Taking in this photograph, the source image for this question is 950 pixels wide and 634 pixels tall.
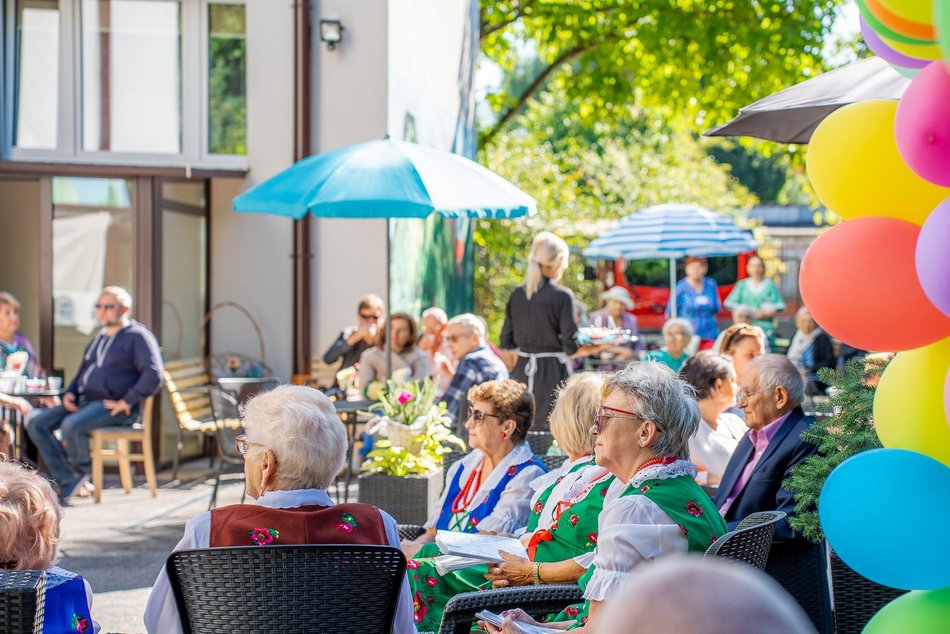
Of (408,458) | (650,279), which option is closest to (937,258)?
(408,458)

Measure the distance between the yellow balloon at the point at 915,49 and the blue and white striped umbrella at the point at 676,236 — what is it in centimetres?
1062

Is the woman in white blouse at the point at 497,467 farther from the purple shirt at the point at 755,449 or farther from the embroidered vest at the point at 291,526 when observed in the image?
the embroidered vest at the point at 291,526

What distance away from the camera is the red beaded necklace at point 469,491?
465cm

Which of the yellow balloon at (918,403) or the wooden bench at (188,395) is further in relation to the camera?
the wooden bench at (188,395)

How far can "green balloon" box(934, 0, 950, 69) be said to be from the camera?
191cm

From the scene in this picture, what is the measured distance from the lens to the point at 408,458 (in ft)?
19.6

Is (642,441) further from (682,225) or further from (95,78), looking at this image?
(682,225)

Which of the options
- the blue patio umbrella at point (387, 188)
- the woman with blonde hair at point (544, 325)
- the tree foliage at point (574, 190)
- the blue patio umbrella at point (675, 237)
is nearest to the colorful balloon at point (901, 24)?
the blue patio umbrella at point (387, 188)

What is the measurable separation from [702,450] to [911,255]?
2.83 m

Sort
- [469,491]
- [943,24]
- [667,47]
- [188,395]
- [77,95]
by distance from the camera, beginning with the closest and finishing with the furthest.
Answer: [943,24], [469,491], [188,395], [77,95], [667,47]

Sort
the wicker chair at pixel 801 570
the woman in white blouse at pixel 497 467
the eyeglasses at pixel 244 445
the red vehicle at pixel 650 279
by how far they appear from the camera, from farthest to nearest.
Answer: the red vehicle at pixel 650 279 → the woman in white blouse at pixel 497 467 → the wicker chair at pixel 801 570 → the eyeglasses at pixel 244 445

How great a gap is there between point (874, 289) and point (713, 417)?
116 inches

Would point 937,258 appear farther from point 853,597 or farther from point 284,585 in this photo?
point 853,597

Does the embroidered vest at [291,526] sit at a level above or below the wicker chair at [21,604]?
above
